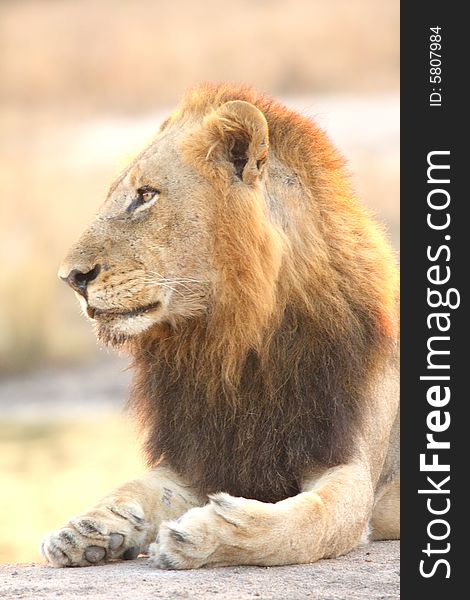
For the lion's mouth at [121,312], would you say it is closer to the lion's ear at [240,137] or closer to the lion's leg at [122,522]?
the lion's ear at [240,137]

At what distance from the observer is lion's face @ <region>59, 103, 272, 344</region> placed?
580cm

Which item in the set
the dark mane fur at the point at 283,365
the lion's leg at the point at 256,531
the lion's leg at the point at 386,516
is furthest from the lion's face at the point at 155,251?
the lion's leg at the point at 386,516

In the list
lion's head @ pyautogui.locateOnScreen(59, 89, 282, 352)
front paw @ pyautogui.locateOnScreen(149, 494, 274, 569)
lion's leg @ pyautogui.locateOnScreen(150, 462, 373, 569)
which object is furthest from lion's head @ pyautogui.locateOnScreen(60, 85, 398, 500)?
front paw @ pyautogui.locateOnScreen(149, 494, 274, 569)

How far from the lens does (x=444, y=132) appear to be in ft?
17.9

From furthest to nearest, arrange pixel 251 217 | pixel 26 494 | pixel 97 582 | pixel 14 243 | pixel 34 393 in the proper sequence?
1. pixel 14 243
2. pixel 34 393
3. pixel 26 494
4. pixel 251 217
5. pixel 97 582

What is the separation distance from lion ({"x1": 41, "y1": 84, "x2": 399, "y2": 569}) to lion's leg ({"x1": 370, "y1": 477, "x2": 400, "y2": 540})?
0.31 meters

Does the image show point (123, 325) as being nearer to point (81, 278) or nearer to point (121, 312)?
point (121, 312)

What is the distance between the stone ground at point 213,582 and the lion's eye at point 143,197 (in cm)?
127

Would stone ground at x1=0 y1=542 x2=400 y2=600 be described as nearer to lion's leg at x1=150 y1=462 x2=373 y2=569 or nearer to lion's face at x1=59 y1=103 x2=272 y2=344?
lion's leg at x1=150 y1=462 x2=373 y2=569

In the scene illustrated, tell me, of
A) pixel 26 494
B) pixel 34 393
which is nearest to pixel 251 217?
pixel 26 494

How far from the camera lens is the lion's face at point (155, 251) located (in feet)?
19.0

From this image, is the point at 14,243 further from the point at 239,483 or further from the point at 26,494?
the point at 239,483

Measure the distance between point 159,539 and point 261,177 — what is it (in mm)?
1378

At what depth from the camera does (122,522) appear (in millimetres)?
5883
